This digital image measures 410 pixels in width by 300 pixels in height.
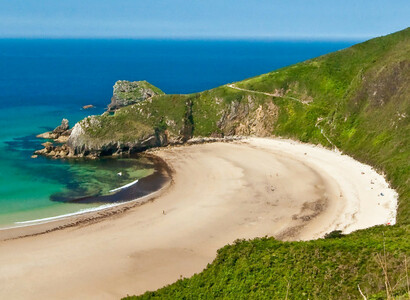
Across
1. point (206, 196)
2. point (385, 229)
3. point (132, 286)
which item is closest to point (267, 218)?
point (206, 196)

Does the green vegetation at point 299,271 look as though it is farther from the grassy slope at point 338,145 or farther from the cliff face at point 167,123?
the cliff face at point 167,123

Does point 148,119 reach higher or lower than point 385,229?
higher

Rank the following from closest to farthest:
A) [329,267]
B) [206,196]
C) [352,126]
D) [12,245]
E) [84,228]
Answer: [329,267] < [12,245] < [84,228] < [206,196] < [352,126]

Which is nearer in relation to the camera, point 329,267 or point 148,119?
point 329,267

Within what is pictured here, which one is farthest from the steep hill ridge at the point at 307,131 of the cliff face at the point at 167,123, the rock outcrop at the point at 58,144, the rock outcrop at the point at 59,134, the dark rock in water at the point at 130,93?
the dark rock in water at the point at 130,93

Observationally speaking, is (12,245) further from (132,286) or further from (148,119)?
(148,119)

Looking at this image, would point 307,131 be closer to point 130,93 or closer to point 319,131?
point 319,131

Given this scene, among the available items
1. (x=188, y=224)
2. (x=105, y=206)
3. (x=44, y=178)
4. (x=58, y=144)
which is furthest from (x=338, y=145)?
(x=58, y=144)

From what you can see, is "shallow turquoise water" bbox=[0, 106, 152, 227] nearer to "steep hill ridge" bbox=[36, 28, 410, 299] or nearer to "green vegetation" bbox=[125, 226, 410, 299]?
"steep hill ridge" bbox=[36, 28, 410, 299]
